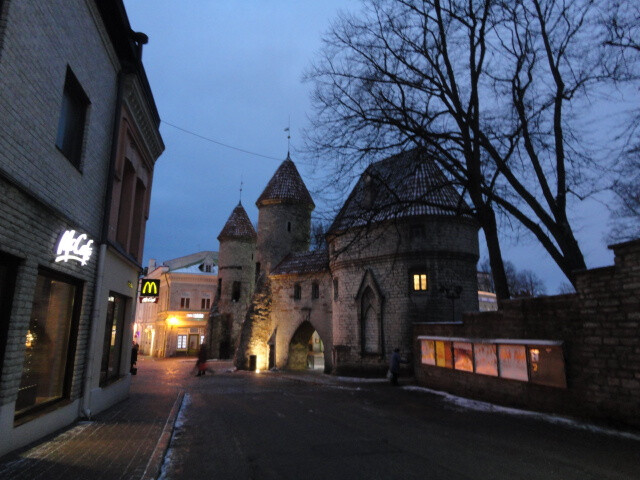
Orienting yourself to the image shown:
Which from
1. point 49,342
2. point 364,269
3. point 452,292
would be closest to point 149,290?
point 49,342

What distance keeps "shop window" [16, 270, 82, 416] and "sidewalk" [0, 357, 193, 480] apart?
776mm

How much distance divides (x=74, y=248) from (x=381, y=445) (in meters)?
6.77

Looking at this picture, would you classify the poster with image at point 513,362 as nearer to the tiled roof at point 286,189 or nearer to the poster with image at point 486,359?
the poster with image at point 486,359

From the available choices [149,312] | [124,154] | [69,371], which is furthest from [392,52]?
[149,312]

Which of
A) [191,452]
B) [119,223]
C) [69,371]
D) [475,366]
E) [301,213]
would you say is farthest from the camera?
[301,213]

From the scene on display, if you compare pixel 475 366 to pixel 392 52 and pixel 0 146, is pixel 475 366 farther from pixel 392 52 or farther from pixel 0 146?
pixel 0 146

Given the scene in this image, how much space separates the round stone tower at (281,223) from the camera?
33844 mm

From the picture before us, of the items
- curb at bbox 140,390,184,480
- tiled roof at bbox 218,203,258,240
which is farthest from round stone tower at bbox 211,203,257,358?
curb at bbox 140,390,184,480

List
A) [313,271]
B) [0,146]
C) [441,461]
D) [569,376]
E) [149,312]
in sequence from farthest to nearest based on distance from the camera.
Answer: [149,312]
[313,271]
[569,376]
[441,461]
[0,146]

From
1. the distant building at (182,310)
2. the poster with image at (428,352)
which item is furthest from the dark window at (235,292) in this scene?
the poster with image at (428,352)

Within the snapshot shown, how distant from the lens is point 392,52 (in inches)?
607

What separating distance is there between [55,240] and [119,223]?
4.90 metres

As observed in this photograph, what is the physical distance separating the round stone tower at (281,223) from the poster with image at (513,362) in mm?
22277

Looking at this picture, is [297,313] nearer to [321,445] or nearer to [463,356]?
[463,356]
